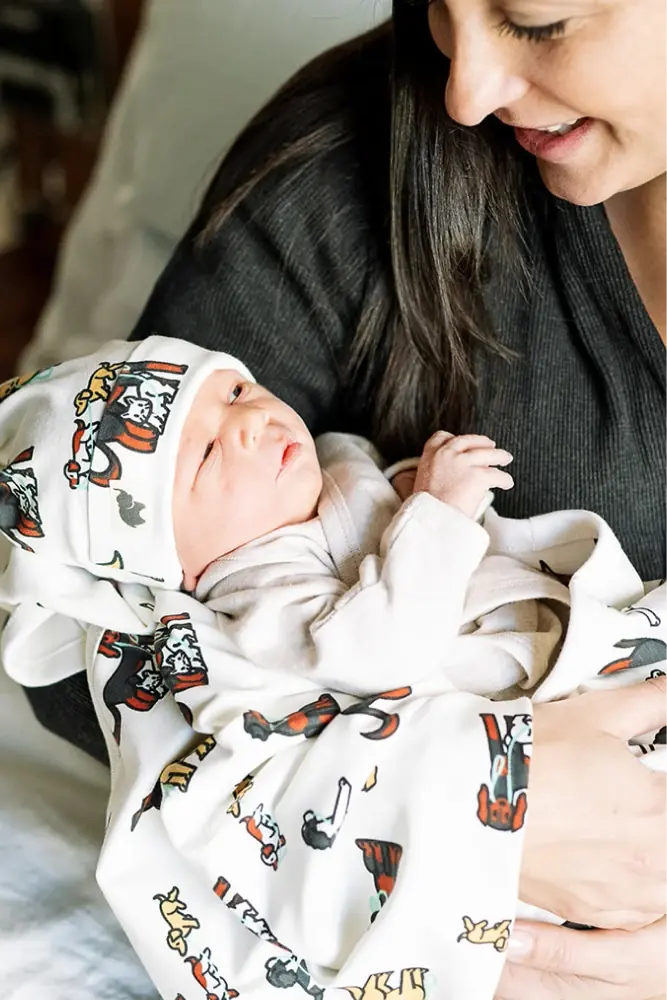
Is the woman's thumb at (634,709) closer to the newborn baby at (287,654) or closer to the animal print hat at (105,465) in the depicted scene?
the newborn baby at (287,654)

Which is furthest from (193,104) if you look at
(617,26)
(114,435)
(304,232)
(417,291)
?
(617,26)

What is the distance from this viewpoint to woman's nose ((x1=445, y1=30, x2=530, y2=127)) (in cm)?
81

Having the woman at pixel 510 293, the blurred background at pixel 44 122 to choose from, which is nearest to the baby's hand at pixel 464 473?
the woman at pixel 510 293

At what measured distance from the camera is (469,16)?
0.80 m

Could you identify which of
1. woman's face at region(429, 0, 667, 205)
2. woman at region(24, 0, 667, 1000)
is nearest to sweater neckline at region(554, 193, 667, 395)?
woman at region(24, 0, 667, 1000)

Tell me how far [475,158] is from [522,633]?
0.44 metres

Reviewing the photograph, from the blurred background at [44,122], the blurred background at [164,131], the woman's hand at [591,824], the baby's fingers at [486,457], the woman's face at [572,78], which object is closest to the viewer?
the woman's face at [572,78]

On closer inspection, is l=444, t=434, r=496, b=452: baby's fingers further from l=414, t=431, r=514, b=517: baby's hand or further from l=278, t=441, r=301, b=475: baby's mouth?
l=278, t=441, r=301, b=475: baby's mouth

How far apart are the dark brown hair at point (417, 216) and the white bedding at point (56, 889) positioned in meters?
0.49

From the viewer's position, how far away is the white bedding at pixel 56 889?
959 mm

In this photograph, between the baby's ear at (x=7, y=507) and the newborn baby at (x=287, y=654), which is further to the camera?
the baby's ear at (x=7, y=507)

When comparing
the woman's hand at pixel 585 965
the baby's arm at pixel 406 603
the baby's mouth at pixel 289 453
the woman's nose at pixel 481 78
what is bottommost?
the woman's hand at pixel 585 965

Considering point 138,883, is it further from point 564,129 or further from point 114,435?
point 564,129

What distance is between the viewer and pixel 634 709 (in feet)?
2.97
